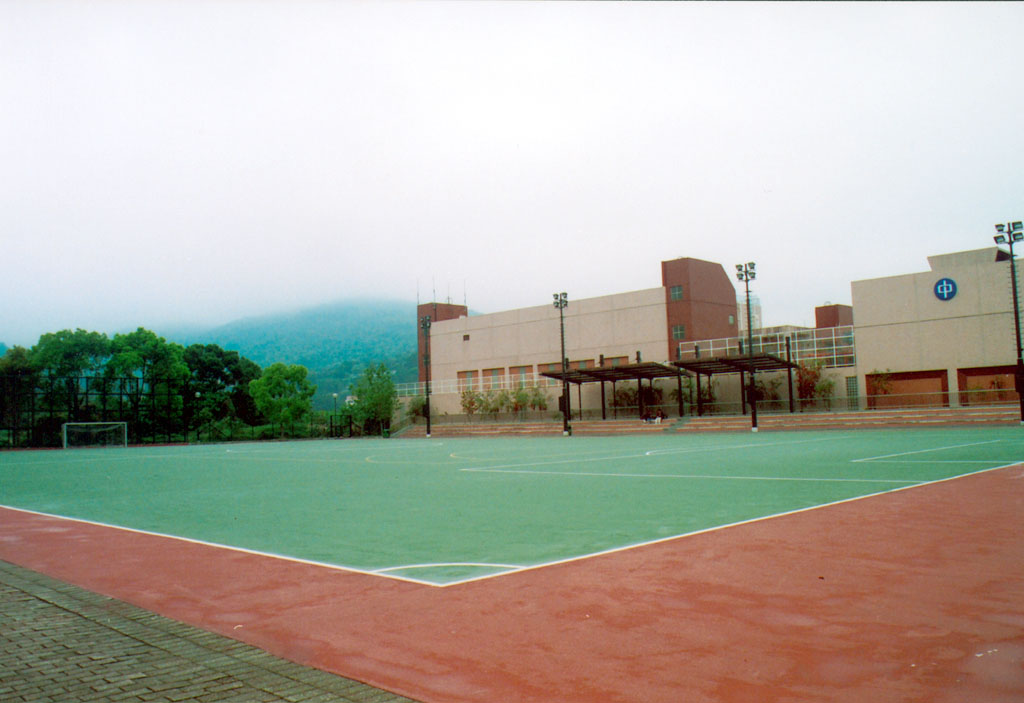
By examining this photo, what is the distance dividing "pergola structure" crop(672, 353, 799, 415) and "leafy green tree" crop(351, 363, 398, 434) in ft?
99.4

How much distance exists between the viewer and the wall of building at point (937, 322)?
44938mm

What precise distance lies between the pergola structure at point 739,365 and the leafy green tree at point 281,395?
141 ft

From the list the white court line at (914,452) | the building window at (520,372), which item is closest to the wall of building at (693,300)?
the building window at (520,372)

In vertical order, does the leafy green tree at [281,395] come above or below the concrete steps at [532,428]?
above

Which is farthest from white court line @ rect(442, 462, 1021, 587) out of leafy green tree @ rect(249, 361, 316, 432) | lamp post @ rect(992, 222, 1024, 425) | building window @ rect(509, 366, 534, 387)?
leafy green tree @ rect(249, 361, 316, 432)

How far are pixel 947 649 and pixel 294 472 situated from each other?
64.0ft

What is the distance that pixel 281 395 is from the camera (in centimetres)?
8019

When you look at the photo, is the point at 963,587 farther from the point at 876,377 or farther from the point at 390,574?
the point at 876,377

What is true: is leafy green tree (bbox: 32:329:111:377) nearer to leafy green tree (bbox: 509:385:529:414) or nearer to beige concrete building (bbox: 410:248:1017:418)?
beige concrete building (bbox: 410:248:1017:418)

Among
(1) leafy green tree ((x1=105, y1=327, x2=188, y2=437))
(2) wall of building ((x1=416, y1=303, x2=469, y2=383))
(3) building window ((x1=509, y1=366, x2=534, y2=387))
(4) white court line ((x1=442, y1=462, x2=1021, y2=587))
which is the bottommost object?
(4) white court line ((x1=442, y1=462, x2=1021, y2=587))

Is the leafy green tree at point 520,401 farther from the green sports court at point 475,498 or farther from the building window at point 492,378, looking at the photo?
the green sports court at point 475,498

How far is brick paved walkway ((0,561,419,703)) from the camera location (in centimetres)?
429

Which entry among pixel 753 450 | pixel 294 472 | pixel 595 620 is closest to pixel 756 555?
pixel 595 620

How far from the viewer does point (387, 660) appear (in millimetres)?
4793
